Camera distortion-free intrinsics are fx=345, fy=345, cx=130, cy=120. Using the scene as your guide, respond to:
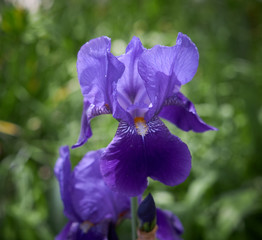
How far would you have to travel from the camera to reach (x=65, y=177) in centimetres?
89

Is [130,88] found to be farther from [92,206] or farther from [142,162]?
[92,206]

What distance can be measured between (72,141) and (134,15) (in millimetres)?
1711

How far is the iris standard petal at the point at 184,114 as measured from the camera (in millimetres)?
812

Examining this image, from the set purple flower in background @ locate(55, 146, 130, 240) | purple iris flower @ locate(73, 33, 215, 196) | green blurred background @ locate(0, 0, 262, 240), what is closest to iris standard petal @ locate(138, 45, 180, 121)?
purple iris flower @ locate(73, 33, 215, 196)

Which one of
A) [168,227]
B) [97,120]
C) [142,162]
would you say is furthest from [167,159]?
[97,120]

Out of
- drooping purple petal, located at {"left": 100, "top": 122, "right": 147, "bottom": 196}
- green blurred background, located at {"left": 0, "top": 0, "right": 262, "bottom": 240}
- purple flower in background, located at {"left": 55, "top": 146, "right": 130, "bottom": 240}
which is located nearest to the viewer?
drooping purple petal, located at {"left": 100, "top": 122, "right": 147, "bottom": 196}

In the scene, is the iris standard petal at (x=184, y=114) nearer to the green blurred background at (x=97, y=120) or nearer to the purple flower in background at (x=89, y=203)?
the purple flower in background at (x=89, y=203)

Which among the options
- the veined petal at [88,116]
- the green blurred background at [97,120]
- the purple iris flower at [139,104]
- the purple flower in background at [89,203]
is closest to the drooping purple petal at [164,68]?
the purple iris flower at [139,104]

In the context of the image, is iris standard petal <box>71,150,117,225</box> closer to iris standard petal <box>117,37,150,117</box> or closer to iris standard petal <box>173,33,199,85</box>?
iris standard petal <box>117,37,150,117</box>

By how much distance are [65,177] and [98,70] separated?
308 mm

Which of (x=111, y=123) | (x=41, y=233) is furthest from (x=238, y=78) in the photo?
(x=41, y=233)

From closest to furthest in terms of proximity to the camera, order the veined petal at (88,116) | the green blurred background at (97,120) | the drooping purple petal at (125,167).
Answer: the drooping purple petal at (125,167), the veined petal at (88,116), the green blurred background at (97,120)

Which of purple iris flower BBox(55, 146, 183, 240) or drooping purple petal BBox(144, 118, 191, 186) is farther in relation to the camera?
purple iris flower BBox(55, 146, 183, 240)

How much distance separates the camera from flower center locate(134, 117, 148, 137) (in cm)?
73
